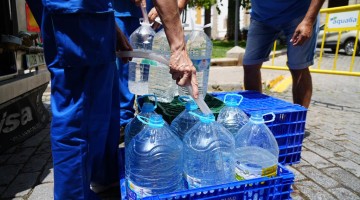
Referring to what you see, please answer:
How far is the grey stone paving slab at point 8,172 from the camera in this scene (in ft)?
7.84

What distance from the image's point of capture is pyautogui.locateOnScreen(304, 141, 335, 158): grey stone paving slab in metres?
2.88

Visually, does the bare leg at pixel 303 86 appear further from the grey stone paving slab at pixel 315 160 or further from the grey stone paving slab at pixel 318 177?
the grey stone paving slab at pixel 318 177

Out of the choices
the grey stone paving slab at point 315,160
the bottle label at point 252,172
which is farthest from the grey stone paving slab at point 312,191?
the bottle label at point 252,172

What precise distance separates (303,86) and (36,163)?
2808 mm

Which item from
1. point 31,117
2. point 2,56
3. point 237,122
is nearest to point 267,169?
point 237,122

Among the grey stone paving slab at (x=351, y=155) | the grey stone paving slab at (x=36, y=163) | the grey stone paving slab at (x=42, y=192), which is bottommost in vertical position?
the grey stone paving slab at (x=42, y=192)

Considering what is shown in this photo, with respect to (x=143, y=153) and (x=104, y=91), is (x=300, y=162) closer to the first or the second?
(x=143, y=153)

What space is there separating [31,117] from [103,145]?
165 cm

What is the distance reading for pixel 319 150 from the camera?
2.98 meters

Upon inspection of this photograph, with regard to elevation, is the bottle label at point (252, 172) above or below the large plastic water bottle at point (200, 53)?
below

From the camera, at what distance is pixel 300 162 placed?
2.72m

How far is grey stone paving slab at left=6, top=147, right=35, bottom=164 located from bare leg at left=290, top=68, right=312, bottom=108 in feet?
9.36

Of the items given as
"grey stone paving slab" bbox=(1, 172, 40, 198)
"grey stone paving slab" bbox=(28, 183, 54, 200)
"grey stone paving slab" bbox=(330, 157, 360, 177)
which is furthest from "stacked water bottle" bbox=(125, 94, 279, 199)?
"grey stone paving slab" bbox=(330, 157, 360, 177)

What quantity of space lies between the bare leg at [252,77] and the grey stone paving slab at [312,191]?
4.69 ft
